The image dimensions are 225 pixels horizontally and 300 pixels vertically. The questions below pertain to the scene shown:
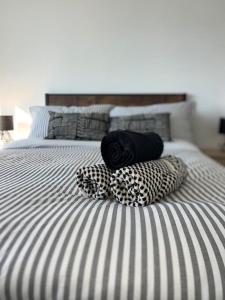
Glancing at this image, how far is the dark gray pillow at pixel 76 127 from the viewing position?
2510 mm

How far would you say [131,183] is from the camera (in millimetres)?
939

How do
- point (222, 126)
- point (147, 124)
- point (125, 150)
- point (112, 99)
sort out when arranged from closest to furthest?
point (125, 150)
point (147, 124)
point (222, 126)
point (112, 99)

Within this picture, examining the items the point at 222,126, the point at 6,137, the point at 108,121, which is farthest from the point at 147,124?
the point at 6,137

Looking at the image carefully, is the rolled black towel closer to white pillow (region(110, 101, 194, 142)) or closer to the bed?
the bed

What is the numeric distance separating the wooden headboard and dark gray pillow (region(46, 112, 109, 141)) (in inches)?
23.4

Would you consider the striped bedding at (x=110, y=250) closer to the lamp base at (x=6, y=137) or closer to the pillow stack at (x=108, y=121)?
the pillow stack at (x=108, y=121)

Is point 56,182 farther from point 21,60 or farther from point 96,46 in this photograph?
point 21,60

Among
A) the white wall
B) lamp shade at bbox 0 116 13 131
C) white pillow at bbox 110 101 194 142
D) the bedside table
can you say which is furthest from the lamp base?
the bedside table

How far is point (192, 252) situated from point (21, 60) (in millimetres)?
3135

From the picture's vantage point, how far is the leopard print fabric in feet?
3.00

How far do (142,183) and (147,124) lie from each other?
1602 mm

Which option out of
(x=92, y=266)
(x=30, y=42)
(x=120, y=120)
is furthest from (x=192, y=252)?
(x=30, y=42)

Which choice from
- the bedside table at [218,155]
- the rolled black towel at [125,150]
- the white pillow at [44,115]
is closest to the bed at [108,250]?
the rolled black towel at [125,150]

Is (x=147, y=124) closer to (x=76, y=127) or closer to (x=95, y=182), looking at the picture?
(x=76, y=127)
